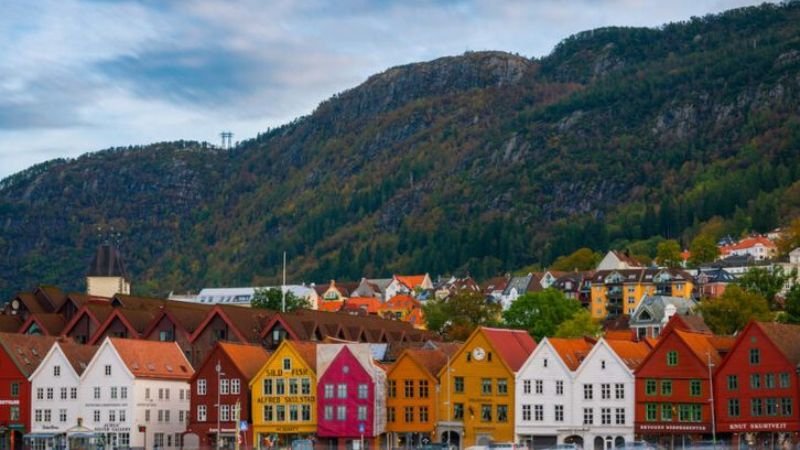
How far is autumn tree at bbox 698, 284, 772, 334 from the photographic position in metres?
171

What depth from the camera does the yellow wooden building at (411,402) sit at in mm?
125562

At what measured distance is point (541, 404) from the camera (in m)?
123

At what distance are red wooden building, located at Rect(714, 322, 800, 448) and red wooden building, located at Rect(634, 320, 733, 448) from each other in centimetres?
124

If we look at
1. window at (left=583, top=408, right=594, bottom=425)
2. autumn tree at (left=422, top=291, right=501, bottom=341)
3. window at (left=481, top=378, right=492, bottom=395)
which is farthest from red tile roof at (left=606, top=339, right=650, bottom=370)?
autumn tree at (left=422, top=291, right=501, bottom=341)

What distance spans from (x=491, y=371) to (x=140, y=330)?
40.6 metres

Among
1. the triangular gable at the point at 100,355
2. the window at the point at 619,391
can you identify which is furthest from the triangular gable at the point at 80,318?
the window at the point at 619,391

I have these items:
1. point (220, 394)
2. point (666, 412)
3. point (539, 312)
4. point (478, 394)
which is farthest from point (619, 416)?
point (539, 312)

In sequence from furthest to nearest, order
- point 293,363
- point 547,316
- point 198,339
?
point 547,316
point 198,339
point 293,363

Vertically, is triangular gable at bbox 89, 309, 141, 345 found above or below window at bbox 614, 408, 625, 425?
above

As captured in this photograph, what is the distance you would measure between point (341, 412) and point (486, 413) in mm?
10883

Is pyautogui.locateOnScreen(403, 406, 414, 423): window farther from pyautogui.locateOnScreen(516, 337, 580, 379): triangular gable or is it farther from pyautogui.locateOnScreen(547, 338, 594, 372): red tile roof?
pyautogui.locateOnScreen(547, 338, 594, 372): red tile roof

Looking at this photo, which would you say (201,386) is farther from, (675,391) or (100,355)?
(675,391)

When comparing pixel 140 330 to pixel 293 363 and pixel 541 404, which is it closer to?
pixel 293 363

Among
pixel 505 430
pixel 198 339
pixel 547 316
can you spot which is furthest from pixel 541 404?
pixel 547 316
